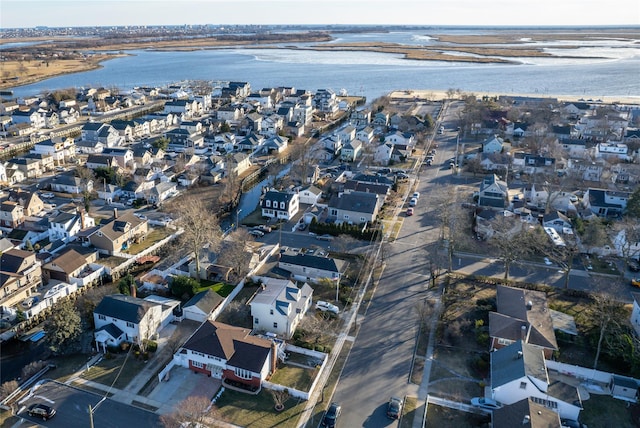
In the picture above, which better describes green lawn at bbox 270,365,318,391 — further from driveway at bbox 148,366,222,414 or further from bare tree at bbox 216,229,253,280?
bare tree at bbox 216,229,253,280

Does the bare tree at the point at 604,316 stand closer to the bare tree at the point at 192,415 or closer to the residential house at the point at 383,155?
the bare tree at the point at 192,415

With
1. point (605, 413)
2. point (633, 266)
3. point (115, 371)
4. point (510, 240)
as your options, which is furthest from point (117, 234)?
point (633, 266)

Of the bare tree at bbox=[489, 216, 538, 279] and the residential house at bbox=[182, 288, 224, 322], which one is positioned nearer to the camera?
the residential house at bbox=[182, 288, 224, 322]

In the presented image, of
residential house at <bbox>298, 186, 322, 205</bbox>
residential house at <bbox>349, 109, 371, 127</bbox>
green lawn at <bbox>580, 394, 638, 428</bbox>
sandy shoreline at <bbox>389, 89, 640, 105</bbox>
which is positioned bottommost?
green lawn at <bbox>580, 394, 638, 428</bbox>

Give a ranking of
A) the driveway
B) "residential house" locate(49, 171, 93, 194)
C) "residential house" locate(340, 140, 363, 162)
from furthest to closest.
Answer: "residential house" locate(340, 140, 363, 162), "residential house" locate(49, 171, 93, 194), the driveway

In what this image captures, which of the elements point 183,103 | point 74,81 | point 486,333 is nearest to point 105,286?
point 486,333

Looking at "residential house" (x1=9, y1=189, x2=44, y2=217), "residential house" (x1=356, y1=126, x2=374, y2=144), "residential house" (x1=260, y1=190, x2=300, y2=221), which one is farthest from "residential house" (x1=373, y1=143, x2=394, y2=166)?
"residential house" (x1=9, y1=189, x2=44, y2=217)

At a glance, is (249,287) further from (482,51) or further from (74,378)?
(482,51)
